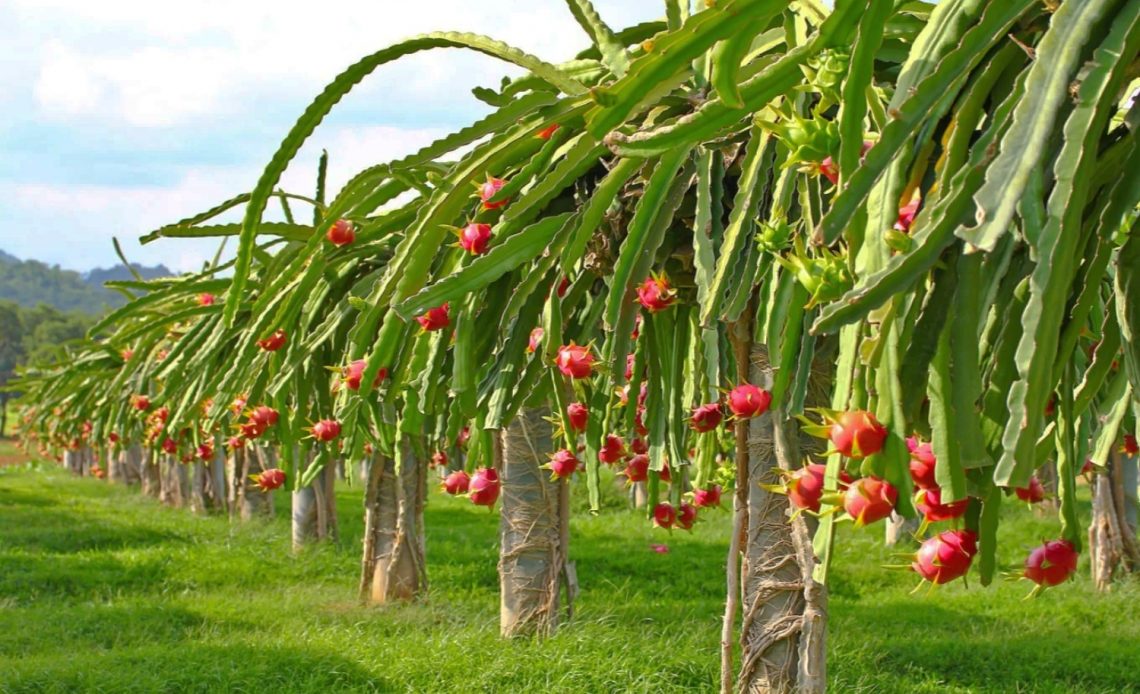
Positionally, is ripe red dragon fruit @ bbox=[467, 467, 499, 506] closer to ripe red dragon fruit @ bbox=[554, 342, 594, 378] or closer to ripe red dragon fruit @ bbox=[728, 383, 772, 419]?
ripe red dragon fruit @ bbox=[554, 342, 594, 378]

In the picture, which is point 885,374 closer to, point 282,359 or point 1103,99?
point 1103,99

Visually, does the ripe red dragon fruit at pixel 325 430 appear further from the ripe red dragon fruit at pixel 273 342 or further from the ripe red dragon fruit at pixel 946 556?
the ripe red dragon fruit at pixel 946 556

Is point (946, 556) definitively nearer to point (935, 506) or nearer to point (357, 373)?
point (935, 506)

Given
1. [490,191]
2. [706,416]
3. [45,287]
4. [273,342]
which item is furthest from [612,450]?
[45,287]

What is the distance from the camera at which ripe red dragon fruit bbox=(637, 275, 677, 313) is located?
2.46 metres

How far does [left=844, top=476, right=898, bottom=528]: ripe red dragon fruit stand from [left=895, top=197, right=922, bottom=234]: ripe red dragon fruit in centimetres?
39

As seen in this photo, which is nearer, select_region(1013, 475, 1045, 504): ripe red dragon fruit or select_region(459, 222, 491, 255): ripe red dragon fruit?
select_region(1013, 475, 1045, 504): ripe red dragon fruit

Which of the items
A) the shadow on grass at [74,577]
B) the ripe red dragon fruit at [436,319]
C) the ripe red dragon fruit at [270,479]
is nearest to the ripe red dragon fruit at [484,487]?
the ripe red dragon fruit at [436,319]

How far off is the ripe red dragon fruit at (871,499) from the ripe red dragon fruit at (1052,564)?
303 millimetres

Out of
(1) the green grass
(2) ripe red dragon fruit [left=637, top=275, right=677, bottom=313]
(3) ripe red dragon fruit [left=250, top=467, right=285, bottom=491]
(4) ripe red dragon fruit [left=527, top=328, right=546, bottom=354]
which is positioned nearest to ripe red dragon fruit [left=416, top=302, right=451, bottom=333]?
(4) ripe red dragon fruit [left=527, top=328, right=546, bottom=354]

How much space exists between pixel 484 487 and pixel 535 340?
0.43 m

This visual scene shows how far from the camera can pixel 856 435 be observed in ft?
4.03

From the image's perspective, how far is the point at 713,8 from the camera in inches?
57.6

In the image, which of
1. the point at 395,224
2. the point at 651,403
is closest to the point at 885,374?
the point at 651,403
